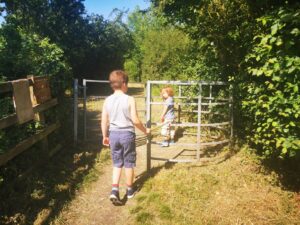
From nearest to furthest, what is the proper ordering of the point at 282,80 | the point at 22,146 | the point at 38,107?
the point at 282,80, the point at 22,146, the point at 38,107

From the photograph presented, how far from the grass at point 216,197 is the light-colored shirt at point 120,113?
129 cm

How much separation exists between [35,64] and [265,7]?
5.16m

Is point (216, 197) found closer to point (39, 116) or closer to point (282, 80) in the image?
point (282, 80)

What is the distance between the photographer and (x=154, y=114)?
14203mm

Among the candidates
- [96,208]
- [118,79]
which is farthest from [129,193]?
[118,79]

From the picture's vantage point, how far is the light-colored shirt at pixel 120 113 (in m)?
5.23

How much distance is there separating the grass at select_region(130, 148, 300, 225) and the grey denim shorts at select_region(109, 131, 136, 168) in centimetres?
71

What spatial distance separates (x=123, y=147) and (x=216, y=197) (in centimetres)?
180

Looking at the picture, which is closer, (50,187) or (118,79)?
(118,79)

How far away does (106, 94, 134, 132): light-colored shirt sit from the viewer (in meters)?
5.23

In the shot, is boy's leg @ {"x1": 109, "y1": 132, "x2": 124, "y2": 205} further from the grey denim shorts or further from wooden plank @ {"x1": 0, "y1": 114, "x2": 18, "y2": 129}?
wooden plank @ {"x1": 0, "y1": 114, "x2": 18, "y2": 129}

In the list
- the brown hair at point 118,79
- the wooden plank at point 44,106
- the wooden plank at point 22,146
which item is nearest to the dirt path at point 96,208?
the wooden plank at point 22,146

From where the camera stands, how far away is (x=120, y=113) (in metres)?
5.24

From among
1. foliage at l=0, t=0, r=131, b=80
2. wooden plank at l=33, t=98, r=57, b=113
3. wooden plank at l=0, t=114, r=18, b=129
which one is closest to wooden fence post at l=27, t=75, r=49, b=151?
wooden plank at l=33, t=98, r=57, b=113
